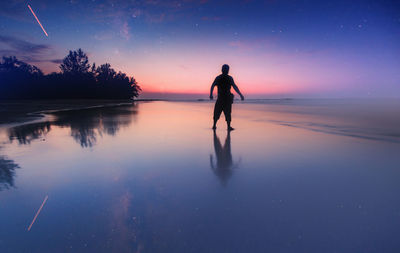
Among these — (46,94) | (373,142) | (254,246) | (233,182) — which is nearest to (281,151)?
(233,182)

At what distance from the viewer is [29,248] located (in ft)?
4.75

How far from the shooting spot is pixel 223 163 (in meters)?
3.42

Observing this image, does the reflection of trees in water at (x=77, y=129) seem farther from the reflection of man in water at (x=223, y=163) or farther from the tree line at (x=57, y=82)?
the tree line at (x=57, y=82)

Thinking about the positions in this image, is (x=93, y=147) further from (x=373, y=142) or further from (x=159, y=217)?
(x=373, y=142)

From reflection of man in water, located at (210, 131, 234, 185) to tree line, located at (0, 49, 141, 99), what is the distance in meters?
50.0

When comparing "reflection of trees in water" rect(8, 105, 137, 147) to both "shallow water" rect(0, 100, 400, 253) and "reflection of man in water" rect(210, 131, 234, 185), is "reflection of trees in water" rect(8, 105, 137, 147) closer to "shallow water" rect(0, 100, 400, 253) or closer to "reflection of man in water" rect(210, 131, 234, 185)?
"shallow water" rect(0, 100, 400, 253)

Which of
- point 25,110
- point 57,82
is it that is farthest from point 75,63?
point 25,110

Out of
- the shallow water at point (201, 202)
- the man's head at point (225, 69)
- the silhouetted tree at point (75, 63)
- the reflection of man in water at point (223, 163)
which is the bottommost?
the reflection of man in water at point (223, 163)

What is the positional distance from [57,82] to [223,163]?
5253 centimetres

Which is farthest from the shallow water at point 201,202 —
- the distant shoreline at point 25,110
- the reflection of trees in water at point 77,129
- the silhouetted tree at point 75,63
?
the silhouetted tree at point 75,63

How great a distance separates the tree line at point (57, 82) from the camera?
40.5 m

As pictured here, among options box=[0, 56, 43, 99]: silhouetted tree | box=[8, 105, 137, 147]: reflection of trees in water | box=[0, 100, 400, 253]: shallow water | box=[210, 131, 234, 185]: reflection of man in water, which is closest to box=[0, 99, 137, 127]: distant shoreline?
box=[8, 105, 137, 147]: reflection of trees in water

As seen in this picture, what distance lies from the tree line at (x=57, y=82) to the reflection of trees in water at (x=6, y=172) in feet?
159

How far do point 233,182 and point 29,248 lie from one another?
1.95 metres
